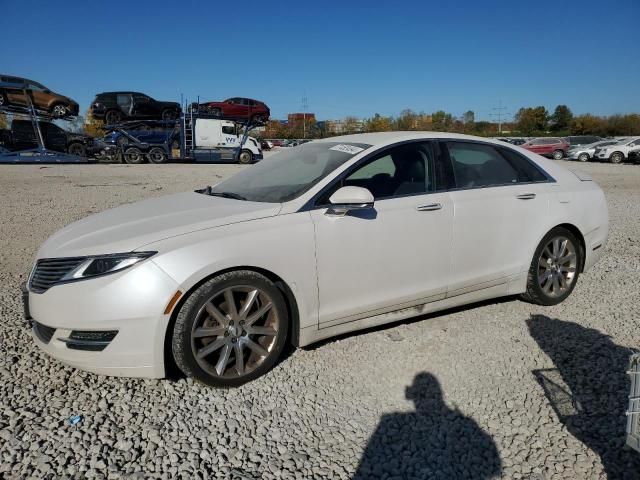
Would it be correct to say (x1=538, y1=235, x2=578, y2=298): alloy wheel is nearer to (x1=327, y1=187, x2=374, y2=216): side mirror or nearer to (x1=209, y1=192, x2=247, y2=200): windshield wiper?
(x1=327, y1=187, x2=374, y2=216): side mirror

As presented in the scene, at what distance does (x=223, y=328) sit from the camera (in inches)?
109

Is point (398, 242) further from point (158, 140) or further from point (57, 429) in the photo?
point (158, 140)

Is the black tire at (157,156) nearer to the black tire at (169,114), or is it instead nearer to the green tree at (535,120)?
the black tire at (169,114)

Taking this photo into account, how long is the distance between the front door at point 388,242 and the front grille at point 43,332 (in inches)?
Result: 63.3

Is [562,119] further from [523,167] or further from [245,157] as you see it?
[523,167]

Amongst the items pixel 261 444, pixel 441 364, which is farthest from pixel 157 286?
pixel 441 364

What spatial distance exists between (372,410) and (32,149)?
83.0ft

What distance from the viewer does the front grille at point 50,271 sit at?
8.80 ft

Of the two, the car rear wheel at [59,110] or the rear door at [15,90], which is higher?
the rear door at [15,90]

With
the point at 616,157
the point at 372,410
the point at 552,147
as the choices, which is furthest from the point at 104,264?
the point at 552,147

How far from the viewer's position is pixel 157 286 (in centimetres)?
255

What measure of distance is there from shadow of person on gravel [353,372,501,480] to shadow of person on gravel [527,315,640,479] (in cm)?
52

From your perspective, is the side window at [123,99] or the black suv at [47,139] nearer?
the black suv at [47,139]

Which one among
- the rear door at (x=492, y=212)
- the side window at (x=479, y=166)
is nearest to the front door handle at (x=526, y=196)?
the rear door at (x=492, y=212)
